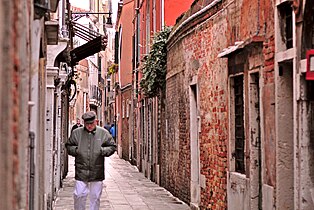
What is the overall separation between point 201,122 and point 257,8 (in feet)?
12.8

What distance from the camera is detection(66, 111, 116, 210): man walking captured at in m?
10.5

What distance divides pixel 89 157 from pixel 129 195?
6.52 metres

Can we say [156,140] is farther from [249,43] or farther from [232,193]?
[249,43]

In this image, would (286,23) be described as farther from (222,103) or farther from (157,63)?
(157,63)

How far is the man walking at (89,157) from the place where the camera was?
34.4ft

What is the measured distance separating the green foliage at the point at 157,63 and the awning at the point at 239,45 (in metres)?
6.94

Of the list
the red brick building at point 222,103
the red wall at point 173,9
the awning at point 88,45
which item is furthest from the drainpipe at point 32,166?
the red wall at point 173,9

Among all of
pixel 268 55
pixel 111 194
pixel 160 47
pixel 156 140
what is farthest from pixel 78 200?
pixel 156 140

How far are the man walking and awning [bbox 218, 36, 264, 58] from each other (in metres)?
1.94

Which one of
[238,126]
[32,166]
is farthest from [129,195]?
[32,166]

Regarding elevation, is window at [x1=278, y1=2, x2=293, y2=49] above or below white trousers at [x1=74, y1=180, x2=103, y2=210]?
above

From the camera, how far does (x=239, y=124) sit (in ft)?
34.0

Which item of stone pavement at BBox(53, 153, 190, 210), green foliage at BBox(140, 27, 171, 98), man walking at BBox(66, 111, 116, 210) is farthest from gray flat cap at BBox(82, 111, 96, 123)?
green foliage at BBox(140, 27, 171, 98)

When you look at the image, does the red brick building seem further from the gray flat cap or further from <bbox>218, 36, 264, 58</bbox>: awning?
the gray flat cap
